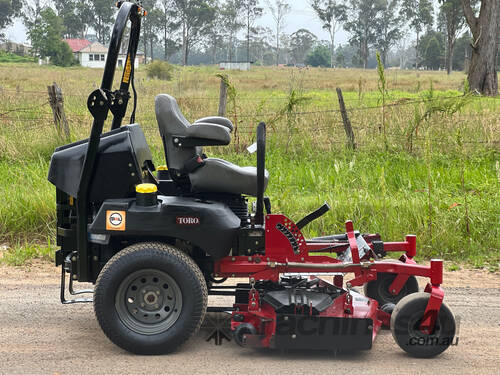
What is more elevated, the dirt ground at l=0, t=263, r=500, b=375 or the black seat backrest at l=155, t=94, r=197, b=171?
the black seat backrest at l=155, t=94, r=197, b=171

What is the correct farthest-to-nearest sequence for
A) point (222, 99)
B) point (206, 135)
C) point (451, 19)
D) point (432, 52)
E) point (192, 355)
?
point (432, 52)
point (451, 19)
point (222, 99)
point (206, 135)
point (192, 355)

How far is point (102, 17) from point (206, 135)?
8611 cm

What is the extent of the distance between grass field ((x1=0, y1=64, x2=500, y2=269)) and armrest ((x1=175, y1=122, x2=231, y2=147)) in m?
3.35

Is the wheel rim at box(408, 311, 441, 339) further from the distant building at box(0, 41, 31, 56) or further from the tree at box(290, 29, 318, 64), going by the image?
the tree at box(290, 29, 318, 64)

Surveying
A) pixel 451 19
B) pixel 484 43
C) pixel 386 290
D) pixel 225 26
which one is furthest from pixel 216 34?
pixel 386 290

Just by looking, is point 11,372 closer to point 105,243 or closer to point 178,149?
point 105,243

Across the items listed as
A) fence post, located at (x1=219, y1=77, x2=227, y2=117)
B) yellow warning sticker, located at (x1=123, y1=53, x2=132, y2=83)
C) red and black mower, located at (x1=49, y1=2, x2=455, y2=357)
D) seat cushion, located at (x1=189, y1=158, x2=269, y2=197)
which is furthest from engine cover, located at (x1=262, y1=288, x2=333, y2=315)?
fence post, located at (x1=219, y1=77, x2=227, y2=117)

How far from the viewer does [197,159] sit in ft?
16.1

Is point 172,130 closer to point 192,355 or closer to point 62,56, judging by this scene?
point 192,355

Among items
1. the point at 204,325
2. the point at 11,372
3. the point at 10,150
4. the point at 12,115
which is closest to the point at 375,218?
the point at 204,325

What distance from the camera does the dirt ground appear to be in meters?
4.50

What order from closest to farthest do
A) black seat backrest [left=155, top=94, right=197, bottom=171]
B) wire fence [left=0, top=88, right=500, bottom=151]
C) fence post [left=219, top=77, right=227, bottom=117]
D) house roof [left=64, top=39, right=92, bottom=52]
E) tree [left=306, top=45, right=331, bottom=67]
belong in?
black seat backrest [left=155, top=94, right=197, bottom=171] < wire fence [left=0, top=88, right=500, bottom=151] < fence post [left=219, top=77, right=227, bottom=117] < house roof [left=64, top=39, right=92, bottom=52] < tree [left=306, top=45, right=331, bottom=67]

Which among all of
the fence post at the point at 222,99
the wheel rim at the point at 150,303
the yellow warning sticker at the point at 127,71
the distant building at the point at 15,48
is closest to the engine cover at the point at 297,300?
the wheel rim at the point at 150,303

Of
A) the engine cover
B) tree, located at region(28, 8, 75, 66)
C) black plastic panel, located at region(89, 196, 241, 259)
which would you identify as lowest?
the engine cover
